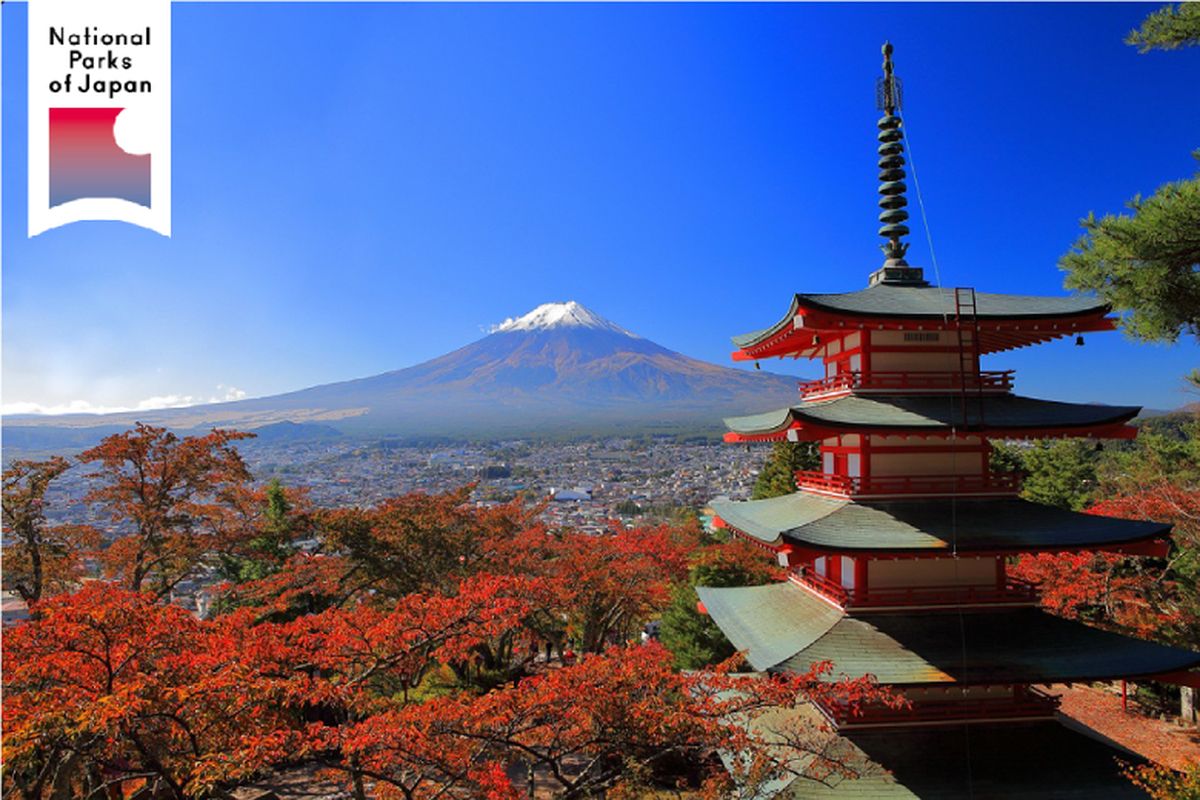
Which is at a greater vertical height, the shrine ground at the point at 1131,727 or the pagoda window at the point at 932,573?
the pagoda window at the point at 932,573

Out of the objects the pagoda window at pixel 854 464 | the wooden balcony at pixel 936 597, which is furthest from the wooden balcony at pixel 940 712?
the pagoda window at pixel 854 464

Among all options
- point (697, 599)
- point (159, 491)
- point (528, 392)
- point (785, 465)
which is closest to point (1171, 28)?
point (697, 599)

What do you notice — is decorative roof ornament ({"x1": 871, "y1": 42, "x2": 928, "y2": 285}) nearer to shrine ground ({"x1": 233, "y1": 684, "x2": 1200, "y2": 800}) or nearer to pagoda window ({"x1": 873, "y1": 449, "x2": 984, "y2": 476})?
pagoda window ({"x1": 873, "y1": 449, "x2": 984, "y2": 476})

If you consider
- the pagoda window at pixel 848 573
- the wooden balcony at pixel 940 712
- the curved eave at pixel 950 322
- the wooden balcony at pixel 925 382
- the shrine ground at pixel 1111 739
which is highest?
the curved eave at pixel 950 322

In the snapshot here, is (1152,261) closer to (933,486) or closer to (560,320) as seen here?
(933,486)

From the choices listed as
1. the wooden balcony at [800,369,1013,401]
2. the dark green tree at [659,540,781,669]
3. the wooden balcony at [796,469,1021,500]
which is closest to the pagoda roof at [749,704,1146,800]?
the wooden balcony at [796,469,1021,500]

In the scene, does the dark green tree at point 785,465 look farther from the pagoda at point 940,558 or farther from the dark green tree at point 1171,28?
the dark green tree at point 1171,28

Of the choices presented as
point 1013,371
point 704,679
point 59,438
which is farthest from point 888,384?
point 59,438

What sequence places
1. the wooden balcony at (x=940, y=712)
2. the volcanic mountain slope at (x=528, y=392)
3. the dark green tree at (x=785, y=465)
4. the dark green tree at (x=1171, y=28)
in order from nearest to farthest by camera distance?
the dark green tree at (x=1171, y=28) → the wooden balcony at (x=940, y=712) → the dark green tree at (x=785, y=465) → the volcanic mountain slope at (x=528, y=392)
